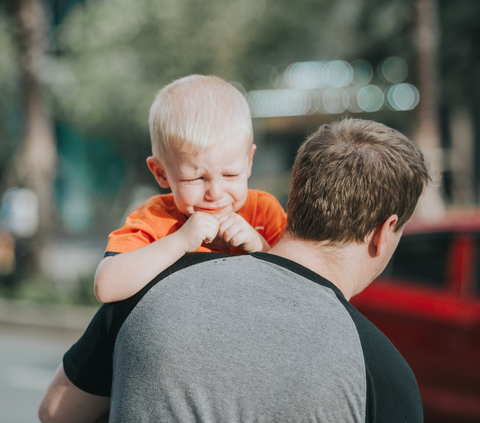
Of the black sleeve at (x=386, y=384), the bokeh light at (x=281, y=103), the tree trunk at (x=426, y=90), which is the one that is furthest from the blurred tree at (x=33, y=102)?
the black sleeve at (x=386, y=384)

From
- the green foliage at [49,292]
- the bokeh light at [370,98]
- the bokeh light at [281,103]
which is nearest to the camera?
the green foliage at [49,292]

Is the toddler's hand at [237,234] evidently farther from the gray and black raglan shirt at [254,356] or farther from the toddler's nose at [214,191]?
the gray and black raglan shirt at [254,356]

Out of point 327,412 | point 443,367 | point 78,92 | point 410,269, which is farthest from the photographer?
point 78,92

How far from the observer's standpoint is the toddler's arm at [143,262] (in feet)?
4.89

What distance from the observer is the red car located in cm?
436

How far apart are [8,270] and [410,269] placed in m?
8.34

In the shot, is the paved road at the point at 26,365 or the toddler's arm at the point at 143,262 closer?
the toddler's arm at the point at 143,262

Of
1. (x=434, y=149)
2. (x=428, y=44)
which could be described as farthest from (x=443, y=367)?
(x=428, y=44)

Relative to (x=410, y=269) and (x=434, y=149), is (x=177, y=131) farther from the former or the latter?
(x=434, y=149)

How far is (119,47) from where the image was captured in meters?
13.3

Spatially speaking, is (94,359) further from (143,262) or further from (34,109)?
(34,109)

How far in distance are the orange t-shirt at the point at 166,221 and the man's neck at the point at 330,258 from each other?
297 mm

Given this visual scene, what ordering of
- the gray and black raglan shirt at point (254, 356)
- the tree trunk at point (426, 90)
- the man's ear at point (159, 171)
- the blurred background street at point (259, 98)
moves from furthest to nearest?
1. the tree trunk at point (426, 90)
2. the blurred background street at point (259, 98)
3. the man's ear at point (159, 171)
4. the gray and black raglan shirt at point (254, 356)

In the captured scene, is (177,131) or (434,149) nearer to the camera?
(177,131)
